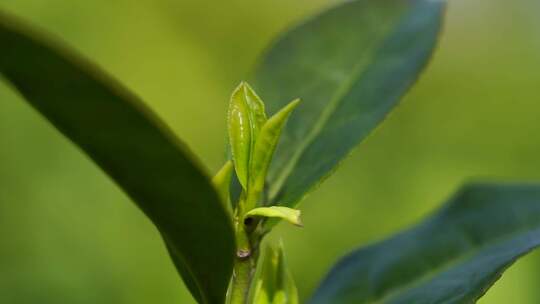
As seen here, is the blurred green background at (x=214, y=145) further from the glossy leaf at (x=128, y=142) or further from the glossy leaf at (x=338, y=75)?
the glossy leaf at (x=128, y=142)

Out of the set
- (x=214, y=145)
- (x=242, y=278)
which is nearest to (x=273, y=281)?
(x=242, y=278)

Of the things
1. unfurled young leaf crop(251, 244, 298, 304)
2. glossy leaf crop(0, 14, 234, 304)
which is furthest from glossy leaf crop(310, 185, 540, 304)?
glossy leaf crop(0, 14, 234, 304)

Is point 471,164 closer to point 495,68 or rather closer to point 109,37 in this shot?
point 495,68

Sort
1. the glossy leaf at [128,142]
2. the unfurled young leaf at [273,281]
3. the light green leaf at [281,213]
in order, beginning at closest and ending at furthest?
the glossy leaf at [128,142] → the light green leaf at [281,213] → the unfurled young leaf at [273,281]

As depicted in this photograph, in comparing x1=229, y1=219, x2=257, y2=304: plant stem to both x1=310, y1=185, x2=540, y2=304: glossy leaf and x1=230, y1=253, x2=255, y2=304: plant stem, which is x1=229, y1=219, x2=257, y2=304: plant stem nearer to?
x1=230, y1=253, x2=255, y2=304: plant stem

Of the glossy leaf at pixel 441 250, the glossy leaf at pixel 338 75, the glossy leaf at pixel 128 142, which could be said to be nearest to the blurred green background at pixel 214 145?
the glossy leaf at pixel 338 75

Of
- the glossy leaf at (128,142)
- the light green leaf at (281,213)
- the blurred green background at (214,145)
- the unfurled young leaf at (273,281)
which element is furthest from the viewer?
the blurred green background at (214,145)

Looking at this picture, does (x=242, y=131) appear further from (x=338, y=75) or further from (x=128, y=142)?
(x=338, y=75)
